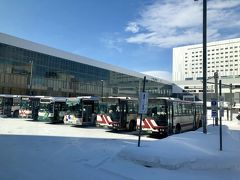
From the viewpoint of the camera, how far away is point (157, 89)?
112 meters

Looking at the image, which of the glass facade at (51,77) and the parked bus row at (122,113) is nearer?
the parked bus row at (122,113)

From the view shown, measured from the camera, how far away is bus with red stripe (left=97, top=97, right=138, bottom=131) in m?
22.4

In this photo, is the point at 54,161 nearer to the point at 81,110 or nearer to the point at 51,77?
the point at 81,110

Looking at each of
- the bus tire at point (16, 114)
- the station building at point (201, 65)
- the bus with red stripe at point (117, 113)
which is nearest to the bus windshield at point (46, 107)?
the bus with red stripe at point (117, 113)

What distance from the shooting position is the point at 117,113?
22.7 meters

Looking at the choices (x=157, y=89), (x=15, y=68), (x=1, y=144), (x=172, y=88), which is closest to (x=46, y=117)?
(x=1, y=144)

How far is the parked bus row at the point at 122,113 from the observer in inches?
778

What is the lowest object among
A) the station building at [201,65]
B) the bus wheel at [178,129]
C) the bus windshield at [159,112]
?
the bus wheel at [178,129]

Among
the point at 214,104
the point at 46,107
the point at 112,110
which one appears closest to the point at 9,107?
the point at 46,107

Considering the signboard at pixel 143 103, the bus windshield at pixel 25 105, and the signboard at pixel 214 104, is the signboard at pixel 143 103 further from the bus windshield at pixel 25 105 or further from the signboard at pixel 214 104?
the bus windshield at pixel 25 105

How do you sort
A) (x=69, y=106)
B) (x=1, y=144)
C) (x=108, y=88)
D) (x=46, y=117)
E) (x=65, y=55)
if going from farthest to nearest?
(x=108, y=88) → (x=65, y=55) → (x=46, y=117) → (x=69, y=106) → (x=1, y=144)

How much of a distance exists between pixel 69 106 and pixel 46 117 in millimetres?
3984

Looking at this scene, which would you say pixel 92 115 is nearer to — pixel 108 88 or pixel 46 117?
pixel 46 117

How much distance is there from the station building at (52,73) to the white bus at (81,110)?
101ft
